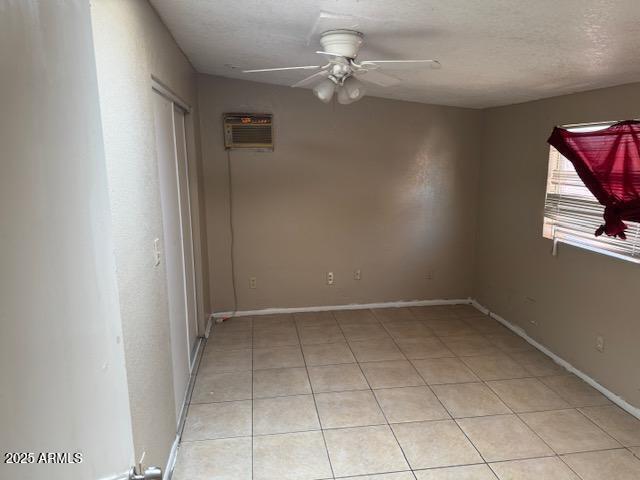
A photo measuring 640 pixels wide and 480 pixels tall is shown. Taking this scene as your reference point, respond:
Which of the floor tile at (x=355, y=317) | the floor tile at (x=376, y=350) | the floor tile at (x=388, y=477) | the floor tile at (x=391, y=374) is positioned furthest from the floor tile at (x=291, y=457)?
the floor tile at (x=355, y=317)

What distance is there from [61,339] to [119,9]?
1.34 m

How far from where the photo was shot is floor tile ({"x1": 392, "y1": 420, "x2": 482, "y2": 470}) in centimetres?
235

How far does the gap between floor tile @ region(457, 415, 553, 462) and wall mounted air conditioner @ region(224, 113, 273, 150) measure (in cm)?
298

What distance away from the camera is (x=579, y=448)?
245 centimetres

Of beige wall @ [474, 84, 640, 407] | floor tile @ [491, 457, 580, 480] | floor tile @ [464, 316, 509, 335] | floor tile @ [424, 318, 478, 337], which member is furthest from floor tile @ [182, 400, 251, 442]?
beige wall @ [474, 84, 640, 407]

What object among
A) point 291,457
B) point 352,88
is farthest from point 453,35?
point 291,457

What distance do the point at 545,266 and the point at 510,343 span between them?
31.5 inches

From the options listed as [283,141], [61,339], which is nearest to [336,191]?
[283,141]

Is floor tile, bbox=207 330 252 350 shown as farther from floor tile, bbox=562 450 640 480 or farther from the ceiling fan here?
floor tile, bbox=562 450 640 480

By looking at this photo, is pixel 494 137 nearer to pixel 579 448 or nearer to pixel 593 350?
pixel 593 350

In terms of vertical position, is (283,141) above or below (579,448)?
above

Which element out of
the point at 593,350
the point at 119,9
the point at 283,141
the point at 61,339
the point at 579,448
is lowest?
the point at 579,448

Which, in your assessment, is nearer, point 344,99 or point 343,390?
point 344,99

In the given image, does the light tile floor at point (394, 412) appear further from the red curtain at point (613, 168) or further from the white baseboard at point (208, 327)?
the red curtain at point (613, 168)
